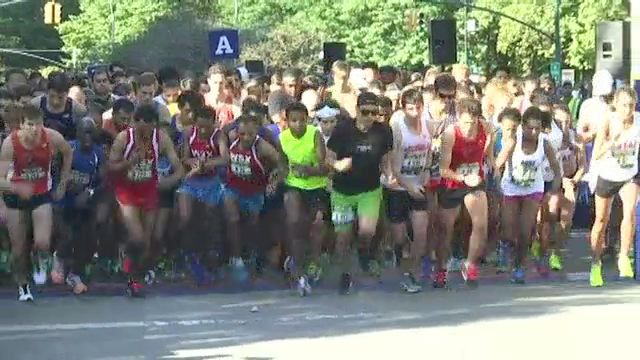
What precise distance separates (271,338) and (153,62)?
228 ft

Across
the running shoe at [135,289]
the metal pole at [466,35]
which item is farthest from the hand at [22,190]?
the metal pole at [466,35]

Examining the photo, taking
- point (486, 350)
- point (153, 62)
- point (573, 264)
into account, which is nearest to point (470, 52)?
point (153, 62)

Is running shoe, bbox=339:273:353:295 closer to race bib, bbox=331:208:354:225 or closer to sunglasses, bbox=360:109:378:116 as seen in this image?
race bib, bbox=331:208:354:225

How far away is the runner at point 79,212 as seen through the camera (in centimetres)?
1198

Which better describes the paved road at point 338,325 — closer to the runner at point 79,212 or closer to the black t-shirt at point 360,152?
the runner at point 79,212

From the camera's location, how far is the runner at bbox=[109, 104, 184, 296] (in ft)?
37.6

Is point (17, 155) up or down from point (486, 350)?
up

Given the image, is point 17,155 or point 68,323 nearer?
point 68,323

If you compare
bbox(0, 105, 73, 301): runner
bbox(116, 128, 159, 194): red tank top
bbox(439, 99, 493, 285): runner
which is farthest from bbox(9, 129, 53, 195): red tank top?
bbox(439, 99, 493, 285): runner

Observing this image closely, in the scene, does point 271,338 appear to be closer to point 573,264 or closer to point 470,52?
point 573,264

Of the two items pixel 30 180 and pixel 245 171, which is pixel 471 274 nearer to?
pixel 245 171

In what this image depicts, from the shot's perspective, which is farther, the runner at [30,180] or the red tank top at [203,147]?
the red tank top at [203,147]

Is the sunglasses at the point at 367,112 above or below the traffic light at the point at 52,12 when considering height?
below

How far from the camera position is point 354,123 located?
11.6m
